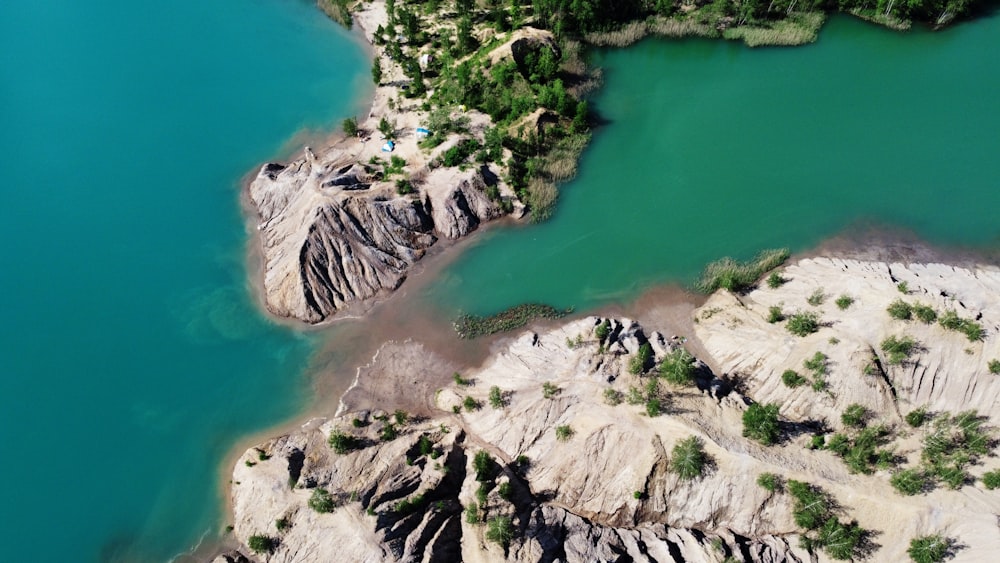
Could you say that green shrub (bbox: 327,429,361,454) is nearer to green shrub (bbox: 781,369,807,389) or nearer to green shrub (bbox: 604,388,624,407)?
green shrub (bbox: 604,388,624,407)

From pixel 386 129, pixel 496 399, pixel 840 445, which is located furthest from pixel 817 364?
pixel 386 129

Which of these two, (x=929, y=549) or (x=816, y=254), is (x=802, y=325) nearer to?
(x=816, y=254)

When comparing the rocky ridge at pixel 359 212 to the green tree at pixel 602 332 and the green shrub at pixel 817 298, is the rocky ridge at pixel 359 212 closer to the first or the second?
the green tree at pixel 602 332

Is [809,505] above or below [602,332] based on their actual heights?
below

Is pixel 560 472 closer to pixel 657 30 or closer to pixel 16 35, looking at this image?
pixel 657 30

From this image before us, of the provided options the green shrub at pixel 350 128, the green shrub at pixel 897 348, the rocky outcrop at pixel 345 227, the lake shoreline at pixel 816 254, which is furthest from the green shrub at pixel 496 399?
the green shrub at pixel 350 128

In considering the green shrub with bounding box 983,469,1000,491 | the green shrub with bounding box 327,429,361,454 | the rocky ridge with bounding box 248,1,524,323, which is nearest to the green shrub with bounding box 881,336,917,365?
the green shrub with bounding box 983,469,1000,491

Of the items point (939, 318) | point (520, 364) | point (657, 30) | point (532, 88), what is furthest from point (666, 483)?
point (657, 30)
